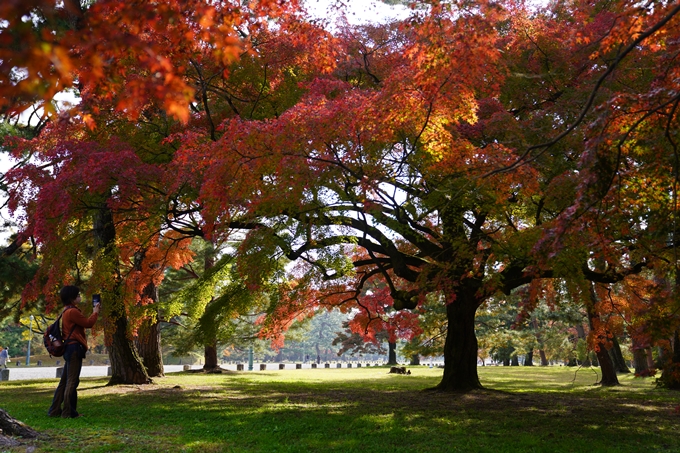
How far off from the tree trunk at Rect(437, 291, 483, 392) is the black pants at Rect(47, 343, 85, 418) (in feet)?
28.7

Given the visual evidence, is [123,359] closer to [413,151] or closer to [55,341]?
[55,341]

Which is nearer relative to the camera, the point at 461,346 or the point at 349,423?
the point at 349,423

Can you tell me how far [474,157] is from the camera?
8547 mm

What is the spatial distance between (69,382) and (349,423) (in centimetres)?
402

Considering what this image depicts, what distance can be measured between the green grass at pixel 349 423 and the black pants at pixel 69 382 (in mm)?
306

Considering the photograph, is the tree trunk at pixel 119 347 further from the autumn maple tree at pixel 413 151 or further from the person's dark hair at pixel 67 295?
the person's dark hair at pixel 67 295

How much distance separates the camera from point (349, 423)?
796 cm

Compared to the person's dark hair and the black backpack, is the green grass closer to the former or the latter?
the black backpack

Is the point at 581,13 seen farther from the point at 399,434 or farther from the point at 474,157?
the point at 399,434

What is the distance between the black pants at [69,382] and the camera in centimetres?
739

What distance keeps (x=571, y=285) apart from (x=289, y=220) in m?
5.37

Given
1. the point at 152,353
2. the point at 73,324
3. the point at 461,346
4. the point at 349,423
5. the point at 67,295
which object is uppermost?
the point at 67,295

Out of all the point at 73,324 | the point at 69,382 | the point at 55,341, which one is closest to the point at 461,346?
the point at 69,382

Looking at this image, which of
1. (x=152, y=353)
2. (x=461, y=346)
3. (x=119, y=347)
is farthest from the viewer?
(x=152, y=353)
